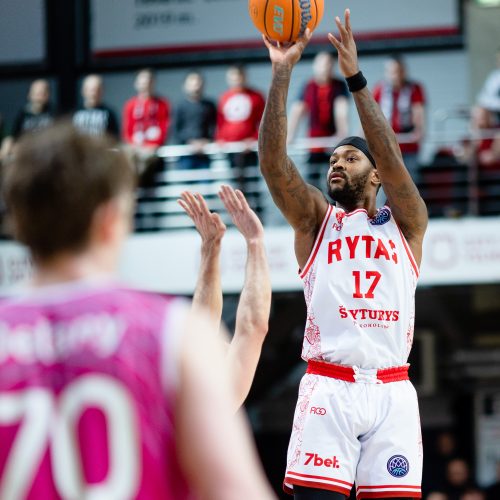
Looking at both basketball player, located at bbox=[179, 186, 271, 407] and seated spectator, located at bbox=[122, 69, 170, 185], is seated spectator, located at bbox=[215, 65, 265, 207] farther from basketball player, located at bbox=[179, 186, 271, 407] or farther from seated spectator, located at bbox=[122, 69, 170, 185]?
basketball player, located at bbox=[179, 186, 271, 407]

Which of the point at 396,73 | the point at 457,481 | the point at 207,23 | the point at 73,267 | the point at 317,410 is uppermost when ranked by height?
the point at 207,23

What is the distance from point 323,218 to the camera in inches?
215

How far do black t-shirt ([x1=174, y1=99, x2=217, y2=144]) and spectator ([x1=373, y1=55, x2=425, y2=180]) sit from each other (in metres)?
1.71

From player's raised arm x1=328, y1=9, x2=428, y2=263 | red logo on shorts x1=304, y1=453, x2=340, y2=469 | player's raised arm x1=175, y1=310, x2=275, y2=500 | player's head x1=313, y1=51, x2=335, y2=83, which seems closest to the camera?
player's raised arm x1=175, y1=310, x2=275, y2=500

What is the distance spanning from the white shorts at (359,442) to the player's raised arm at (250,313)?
93 centimetres

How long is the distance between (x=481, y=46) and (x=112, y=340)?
14.2 m

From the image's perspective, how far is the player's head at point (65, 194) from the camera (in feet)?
7.26

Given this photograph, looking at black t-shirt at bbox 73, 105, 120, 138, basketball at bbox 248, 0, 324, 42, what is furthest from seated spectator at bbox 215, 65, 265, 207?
basketball at bbox 248, 0, 324, 42

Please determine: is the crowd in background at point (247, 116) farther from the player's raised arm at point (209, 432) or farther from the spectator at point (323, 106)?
the player's raised arm at point (209, 432)

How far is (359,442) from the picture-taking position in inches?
207

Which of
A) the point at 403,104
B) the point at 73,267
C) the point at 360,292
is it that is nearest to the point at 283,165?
the point at 360,292

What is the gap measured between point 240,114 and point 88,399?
977cm

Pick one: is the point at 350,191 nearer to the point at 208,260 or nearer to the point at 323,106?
the point at 208,260

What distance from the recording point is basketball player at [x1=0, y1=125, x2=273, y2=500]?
2129 millimetres
